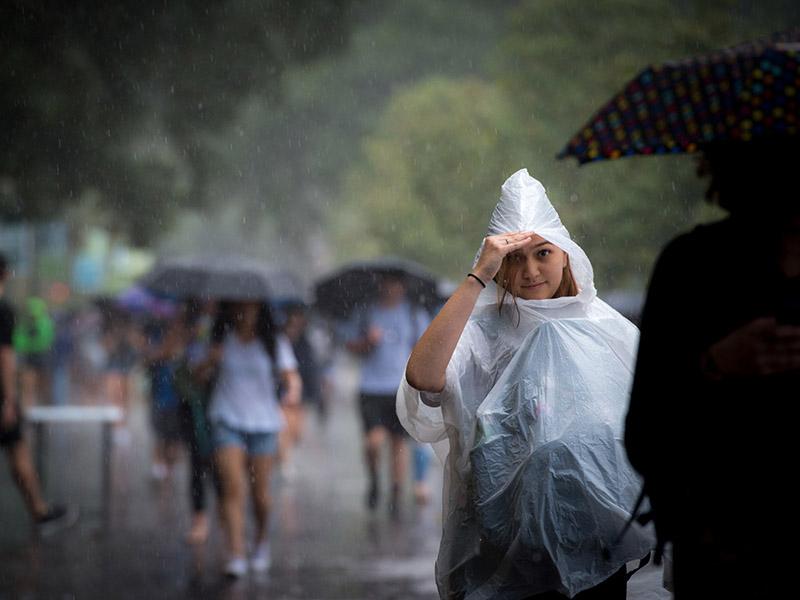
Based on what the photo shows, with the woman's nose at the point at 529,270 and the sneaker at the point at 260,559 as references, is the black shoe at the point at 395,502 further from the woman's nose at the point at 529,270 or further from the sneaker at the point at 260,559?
the woman's nose at the point at 529,270

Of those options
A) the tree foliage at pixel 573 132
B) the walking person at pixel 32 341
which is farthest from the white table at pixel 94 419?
the tree foliage at pixel 573 132

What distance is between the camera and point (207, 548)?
30.3ft

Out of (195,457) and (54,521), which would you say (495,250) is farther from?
(54,521)

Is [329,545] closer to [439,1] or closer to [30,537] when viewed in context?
[30,537]

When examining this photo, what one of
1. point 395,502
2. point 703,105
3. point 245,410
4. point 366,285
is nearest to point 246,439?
point 245,410

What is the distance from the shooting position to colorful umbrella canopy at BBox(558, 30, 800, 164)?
8.45 ft

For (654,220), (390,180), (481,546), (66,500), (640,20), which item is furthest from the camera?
(390,180)

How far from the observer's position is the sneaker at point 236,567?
8023 mm

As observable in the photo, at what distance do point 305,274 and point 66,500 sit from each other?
43.5 m

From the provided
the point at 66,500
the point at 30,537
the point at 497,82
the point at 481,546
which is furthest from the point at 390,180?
the point at 481,546

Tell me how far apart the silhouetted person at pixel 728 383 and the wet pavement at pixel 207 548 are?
1.81m

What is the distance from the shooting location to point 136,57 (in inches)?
840

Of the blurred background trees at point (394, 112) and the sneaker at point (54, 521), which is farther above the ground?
the blurred background trees at point (394, 112)

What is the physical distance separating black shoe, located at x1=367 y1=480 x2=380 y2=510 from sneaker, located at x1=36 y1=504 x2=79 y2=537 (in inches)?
98.4
